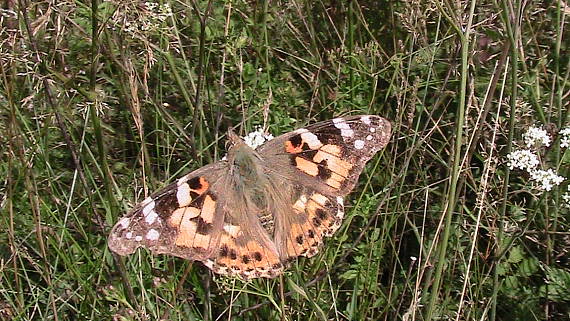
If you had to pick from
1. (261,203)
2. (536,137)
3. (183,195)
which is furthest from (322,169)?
(536,137)

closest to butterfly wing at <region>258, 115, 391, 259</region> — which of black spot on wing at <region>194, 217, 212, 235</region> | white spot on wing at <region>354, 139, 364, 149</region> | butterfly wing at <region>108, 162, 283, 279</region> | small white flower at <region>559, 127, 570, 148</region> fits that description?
white spot on wing at <region>354, 139, 364, 149</region>

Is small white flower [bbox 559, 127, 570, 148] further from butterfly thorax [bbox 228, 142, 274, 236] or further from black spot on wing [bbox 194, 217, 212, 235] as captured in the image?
black spot on wing [bbox 194, 217, 212, 235]

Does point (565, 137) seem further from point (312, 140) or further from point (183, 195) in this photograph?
Answer: point (183, 195)

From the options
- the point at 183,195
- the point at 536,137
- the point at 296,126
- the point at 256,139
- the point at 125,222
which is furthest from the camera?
the point at 296,126

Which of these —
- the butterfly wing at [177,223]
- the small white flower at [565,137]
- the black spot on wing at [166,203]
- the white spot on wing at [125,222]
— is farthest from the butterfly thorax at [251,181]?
the small white flower at [565,137]

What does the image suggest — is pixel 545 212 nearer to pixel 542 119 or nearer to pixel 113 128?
pixel 542 119

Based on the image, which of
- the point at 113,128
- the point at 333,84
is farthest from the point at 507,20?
the point at 113,128
